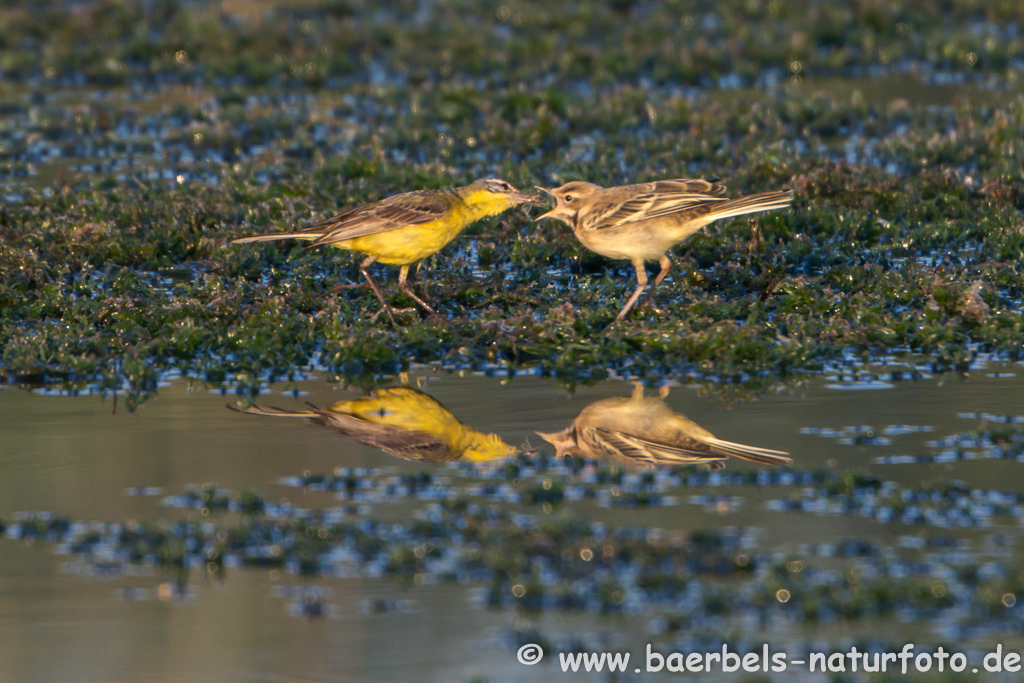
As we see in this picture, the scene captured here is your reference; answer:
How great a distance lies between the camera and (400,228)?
11.3 meters

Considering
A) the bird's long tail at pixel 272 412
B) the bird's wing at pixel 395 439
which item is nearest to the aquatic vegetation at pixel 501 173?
the bird's long tail at pixel 272 412

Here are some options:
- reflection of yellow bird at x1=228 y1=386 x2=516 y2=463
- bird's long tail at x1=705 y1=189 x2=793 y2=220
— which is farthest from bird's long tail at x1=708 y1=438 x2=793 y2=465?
bird's long tail at x1=705 y1=189 x2=793 y2=220

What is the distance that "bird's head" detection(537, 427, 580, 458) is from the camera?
8.73 m

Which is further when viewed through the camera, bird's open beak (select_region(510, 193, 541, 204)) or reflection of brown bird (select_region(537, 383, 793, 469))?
bird's open beak (select_region(510, 193, 541, 204))

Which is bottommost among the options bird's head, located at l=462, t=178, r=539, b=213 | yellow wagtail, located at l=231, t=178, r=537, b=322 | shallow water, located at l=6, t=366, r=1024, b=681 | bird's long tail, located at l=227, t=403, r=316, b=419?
shallow water, located at l=6, t=366, r=1024, b=681

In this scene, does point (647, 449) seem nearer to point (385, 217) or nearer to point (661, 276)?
point (661, 276)

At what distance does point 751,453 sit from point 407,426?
2.16 m

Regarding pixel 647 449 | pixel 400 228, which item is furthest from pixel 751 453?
pixel 400 228

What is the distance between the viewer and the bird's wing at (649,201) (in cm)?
1086

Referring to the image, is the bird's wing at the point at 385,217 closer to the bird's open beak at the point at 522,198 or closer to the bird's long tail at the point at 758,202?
the bird's open beak at the point at 522,198

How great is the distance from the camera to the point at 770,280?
39.5 ft

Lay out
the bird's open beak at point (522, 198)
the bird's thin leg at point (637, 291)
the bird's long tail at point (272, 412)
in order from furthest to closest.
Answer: the bird's open beak at point (522, 198) → the bird's thin leg at point (637, 291) → the bird's long tail at point (272, 412)

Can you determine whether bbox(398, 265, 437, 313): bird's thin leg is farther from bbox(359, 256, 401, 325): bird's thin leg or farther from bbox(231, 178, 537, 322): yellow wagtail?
bbox(359, 256, 401, 325): bird's thin leg

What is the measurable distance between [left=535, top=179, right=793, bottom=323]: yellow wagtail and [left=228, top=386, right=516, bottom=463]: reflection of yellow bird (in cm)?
187
